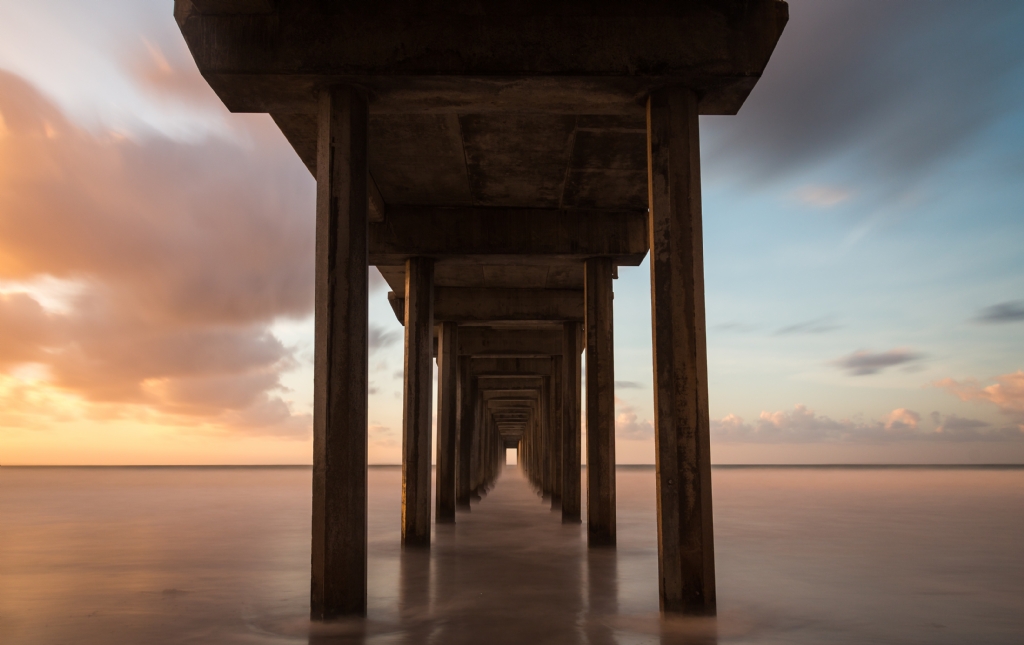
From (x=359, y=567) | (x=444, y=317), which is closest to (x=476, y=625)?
(x=359, y=567)

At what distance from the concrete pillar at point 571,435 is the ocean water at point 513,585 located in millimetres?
822

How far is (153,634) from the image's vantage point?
8367mm

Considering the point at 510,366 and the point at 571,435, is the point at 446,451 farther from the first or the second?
the point at 510,366

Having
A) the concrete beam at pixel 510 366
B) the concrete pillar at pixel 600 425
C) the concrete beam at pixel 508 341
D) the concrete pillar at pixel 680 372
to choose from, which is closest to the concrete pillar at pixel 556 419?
the concrete beam at pixel 508 341

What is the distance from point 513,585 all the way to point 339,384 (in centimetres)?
410

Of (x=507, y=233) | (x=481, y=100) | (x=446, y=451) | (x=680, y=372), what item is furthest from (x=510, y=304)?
(x=680, y=372)

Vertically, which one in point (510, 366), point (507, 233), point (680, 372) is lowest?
point (680, 372)

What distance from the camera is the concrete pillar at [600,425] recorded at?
1599 centimetres

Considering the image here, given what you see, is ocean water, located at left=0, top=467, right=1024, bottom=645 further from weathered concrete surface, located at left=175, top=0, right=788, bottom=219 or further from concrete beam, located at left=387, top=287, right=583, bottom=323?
weathered concrete surface, located at left=175, top=0, right=788, bottom=219

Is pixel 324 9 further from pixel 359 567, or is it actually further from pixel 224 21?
pixel 359 567

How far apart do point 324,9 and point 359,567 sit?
6309 millimetres

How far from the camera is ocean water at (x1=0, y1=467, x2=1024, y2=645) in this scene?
8391mm

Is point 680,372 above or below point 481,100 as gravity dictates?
below

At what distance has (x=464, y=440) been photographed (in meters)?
29.7
